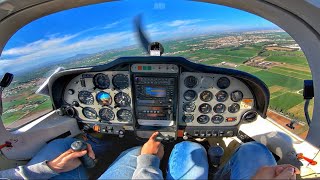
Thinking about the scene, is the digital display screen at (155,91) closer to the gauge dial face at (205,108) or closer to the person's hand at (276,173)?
the gauge dial face at (205,108)

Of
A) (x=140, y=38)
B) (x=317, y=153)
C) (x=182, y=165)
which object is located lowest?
(x=317, y=153)

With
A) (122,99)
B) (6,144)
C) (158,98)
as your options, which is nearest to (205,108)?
(158,98)

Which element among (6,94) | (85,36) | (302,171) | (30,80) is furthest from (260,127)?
(6,94)

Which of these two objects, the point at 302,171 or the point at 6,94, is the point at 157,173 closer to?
the point at 302,171

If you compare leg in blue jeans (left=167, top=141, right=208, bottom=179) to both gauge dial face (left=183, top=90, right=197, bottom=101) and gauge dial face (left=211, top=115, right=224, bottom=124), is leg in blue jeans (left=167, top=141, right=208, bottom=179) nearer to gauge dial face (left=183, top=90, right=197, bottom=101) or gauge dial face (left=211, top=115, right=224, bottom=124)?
gauge dial face (left=183, top=90, right=197, bottom=101)

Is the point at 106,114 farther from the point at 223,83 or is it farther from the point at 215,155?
the point at 215,155

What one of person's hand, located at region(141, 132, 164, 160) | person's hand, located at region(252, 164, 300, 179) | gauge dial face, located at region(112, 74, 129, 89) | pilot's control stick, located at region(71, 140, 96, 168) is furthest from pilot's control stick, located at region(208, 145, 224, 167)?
gauge dial face, located at region(112, 74, 129, 89)
